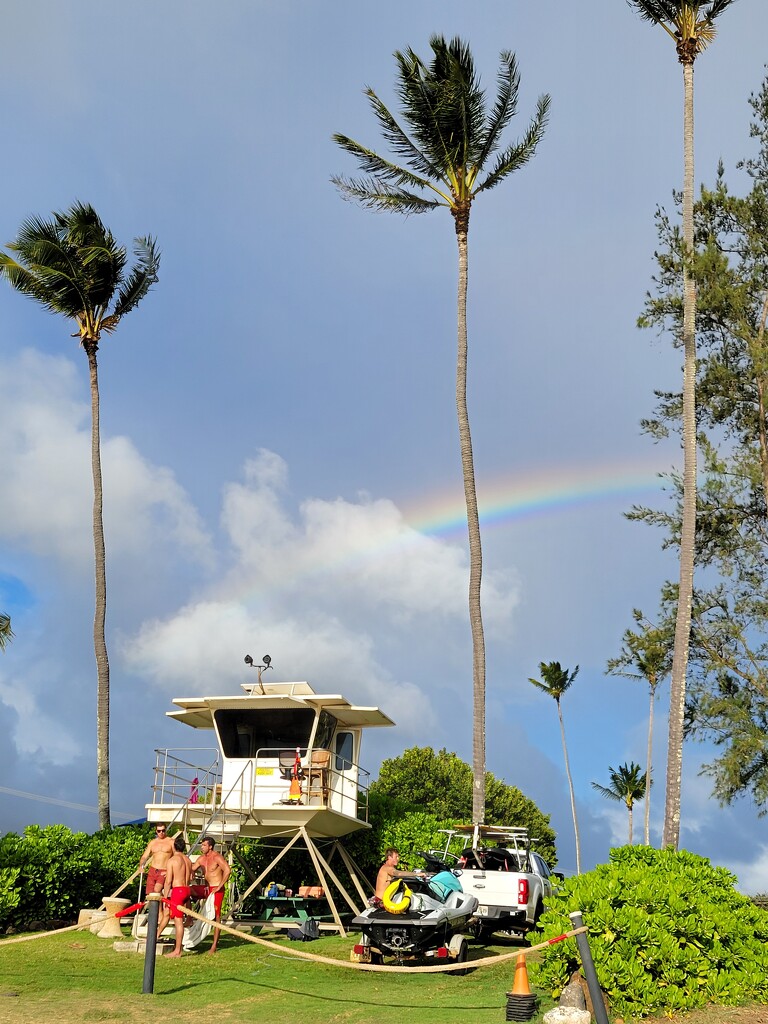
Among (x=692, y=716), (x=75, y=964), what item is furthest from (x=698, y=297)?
(x=75, y=964)

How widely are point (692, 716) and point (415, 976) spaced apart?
15.2 metres

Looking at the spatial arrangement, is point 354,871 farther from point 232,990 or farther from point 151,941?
point 151,941

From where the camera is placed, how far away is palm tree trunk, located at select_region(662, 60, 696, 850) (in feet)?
77.4

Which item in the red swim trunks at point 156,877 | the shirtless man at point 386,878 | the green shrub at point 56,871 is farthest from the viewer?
the green shrub at point 56,871

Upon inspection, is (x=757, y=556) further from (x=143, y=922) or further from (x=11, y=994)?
(x=11, y=994)

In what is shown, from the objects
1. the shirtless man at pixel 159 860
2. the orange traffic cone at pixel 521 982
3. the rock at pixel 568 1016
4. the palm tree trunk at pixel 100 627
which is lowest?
the rock at pixel 568 1016

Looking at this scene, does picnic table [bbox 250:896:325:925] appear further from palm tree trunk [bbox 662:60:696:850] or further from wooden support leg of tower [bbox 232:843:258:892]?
palm tree trunk [bbox 662:60:696:850]

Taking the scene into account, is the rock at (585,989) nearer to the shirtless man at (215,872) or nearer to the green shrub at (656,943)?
the green shrub at (656,943)

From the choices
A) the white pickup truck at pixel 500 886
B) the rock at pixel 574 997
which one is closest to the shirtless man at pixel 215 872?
the white pickup truck at pixel 500 886

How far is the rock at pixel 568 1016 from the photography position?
11.0m

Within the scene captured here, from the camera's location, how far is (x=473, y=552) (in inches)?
1158

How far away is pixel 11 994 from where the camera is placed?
13375mm

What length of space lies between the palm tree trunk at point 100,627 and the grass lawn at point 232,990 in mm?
11502

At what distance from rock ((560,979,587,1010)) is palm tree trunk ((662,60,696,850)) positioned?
11.7 m
